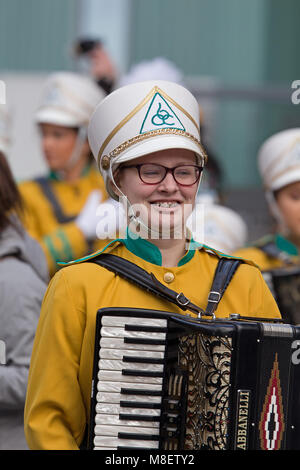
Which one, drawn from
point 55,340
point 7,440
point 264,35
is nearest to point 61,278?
point 55,340

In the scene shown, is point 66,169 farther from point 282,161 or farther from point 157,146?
point 157,146

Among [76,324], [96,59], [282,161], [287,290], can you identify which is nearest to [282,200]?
[282,161]

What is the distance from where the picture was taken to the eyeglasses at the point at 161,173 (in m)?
3.11

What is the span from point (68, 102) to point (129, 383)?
12.4ft

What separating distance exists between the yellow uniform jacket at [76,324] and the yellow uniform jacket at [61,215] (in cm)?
240

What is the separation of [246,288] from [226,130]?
15.4ft

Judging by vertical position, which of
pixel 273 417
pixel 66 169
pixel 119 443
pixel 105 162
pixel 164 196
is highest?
pixel 66 169

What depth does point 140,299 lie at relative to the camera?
309 centimetres

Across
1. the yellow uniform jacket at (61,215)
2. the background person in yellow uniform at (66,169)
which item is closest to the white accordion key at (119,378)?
the yellow uniform jacket at (61,215)

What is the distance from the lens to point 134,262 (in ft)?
10.5

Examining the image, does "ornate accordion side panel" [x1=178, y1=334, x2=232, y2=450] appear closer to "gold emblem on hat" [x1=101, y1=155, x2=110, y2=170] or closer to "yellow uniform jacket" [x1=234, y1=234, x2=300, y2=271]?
"gold emblem on hat" [x1=101, y1=155, x2=110, y2=170]

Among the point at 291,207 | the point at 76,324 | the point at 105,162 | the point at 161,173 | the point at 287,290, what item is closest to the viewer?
the point at 76,324

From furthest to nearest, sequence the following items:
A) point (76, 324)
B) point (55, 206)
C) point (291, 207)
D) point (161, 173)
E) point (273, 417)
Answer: point (55, 206), point (291, 207), point (161, 173), point (76, 324), point (273, 417)

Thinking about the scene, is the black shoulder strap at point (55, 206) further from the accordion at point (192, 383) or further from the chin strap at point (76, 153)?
the accordion at point (192, 383)
